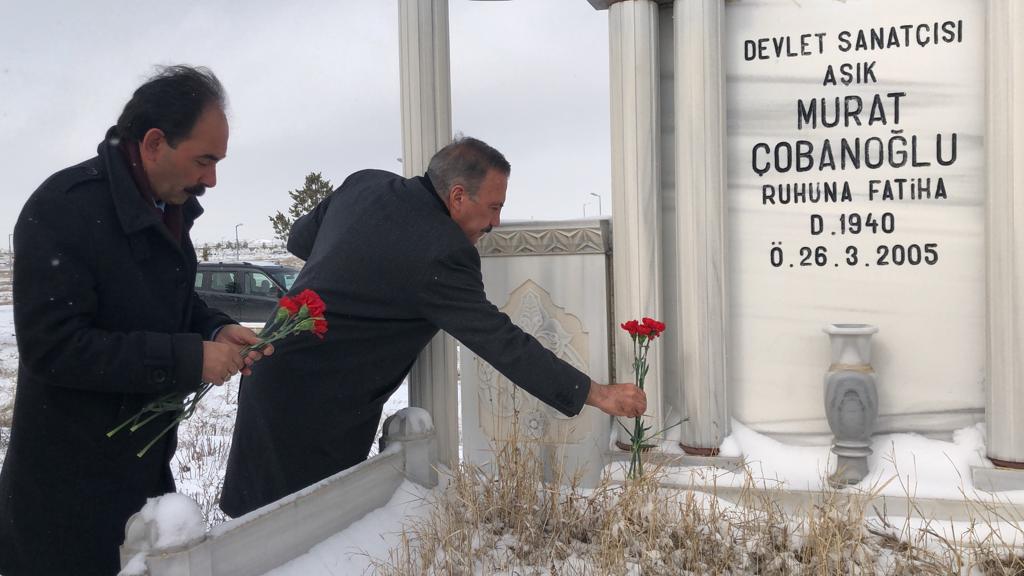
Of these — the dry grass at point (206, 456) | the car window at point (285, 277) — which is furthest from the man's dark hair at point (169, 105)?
the car window at point (285, 277)

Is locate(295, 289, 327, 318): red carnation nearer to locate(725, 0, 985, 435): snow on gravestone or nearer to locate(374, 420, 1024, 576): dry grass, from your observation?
locate(374, 420, 1024, 576): dry grass

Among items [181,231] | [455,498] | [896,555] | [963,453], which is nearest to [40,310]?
[181,231]

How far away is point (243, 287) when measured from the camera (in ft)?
42.5

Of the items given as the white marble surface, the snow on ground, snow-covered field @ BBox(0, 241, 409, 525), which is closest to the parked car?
snow-covered field @ BBox(0, 241, 409, 525)

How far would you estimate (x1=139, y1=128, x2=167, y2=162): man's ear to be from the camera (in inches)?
71.3

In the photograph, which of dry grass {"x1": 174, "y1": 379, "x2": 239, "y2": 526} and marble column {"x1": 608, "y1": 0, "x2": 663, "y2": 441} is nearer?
marble column {"x1": 608, "y1": 0, "x2": 663, "y2": 441}

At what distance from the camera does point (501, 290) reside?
4145 millimetres

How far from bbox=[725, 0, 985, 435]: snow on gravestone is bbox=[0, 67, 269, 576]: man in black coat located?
8.94 ft

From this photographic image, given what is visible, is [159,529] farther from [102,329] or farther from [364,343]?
[364,343]

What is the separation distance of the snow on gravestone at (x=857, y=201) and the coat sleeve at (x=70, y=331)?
2.89 meters

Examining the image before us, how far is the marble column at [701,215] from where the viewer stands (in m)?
3.77

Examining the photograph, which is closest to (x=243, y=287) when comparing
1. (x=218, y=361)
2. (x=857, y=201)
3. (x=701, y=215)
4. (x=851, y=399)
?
(x=701, y=215)

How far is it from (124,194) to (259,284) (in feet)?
38.2

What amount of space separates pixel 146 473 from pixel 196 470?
10.8 feet
